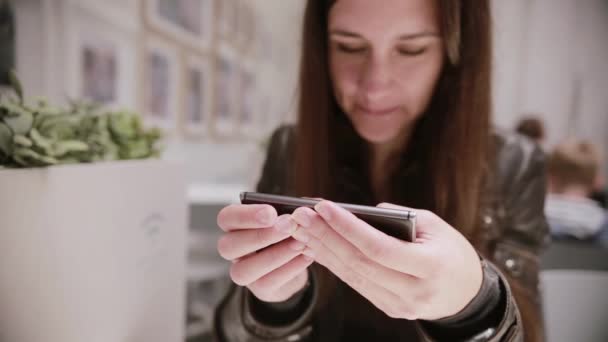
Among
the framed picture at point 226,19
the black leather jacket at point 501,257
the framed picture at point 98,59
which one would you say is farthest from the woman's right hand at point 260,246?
the framed picture at point 226,19

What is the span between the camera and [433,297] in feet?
1.06

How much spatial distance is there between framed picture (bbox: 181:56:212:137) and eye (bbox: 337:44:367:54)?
109 centimetres

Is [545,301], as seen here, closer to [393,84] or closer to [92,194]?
[393,84]

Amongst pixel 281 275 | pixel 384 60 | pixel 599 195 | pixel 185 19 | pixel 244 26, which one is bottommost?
pixel 599 195

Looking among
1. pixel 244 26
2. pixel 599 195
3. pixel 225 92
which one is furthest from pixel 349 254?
pixel 599 195

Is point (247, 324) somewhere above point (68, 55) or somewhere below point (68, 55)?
below

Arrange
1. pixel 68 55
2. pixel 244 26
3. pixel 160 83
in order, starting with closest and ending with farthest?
pixel 68 55 → pixel 160 83 → pixel 244 26

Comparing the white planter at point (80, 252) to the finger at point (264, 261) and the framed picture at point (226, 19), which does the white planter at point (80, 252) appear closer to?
the finger at point (264, 261)

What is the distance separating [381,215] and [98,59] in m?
0.98

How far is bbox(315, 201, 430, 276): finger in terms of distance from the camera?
295mm

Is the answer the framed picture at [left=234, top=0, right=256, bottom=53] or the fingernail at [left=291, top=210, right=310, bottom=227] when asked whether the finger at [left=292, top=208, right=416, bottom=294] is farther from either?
the framed picture at [left=234, top=0, right=256, bottom=53]

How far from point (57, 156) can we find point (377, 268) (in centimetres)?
33

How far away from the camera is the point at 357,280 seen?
0.35 metres

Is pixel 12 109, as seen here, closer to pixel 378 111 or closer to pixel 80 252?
pixel 80 252
